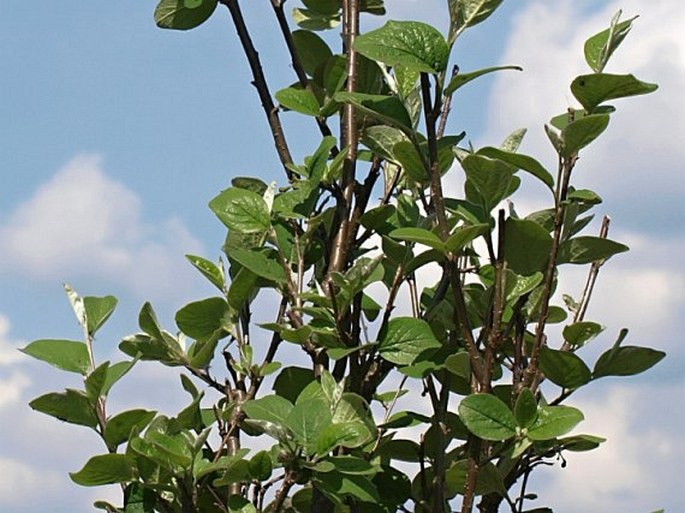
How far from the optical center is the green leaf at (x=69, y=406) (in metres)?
1.34

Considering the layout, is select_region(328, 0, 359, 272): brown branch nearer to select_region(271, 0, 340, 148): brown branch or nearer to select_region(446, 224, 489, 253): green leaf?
select_region(271, 0, 340, 148): brown branch

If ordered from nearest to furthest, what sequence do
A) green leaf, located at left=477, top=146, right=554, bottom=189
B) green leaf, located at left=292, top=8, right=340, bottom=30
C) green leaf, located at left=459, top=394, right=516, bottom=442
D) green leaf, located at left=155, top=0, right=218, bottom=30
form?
green leaf, located at left=459, top=394, right=516, bottom=442
green leaf, located at left=477, top=146, right=554, bottom=189
green leaf, located at left=155, top=0, right=218, bottom=30
green leaf, located at left=292, top=8, right=340, bottom=30

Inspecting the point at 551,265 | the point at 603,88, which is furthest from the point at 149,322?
the point at 603,88

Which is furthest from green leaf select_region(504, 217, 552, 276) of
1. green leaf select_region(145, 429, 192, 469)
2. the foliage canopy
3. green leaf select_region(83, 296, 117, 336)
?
green leaf select_region(83, 296, 117, 336)

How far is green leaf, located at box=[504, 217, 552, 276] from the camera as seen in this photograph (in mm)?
1240

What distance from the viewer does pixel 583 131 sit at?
3.98 feet

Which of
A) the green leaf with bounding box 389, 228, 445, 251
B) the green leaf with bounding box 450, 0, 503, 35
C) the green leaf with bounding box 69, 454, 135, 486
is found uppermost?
the green leaf with bounding box 450, 0, 503, 35

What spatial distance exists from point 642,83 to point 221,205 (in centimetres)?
55

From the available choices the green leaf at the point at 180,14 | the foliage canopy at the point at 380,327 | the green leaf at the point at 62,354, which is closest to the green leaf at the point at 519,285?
the foliage canopy at the point at 380,327

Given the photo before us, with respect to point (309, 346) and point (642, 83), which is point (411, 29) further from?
point (309, 346)

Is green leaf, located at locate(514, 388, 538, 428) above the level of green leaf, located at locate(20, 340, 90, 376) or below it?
below

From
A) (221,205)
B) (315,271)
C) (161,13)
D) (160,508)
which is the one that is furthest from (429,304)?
(161,13)

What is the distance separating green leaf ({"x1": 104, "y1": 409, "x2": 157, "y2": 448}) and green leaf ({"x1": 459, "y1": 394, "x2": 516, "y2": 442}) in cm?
41

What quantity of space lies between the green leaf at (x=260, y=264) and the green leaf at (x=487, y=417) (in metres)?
0.31
